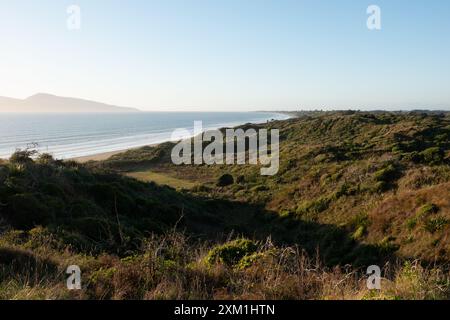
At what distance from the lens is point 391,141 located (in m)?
43.4

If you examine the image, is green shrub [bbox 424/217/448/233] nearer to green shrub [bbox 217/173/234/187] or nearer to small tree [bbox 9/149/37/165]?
small tree [bbox 9/149/37/165]

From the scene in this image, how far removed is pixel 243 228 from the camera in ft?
79.6

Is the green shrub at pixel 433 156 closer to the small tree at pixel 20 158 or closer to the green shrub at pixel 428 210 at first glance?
the green shrub at pixel 428 210

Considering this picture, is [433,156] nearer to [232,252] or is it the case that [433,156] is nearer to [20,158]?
→ [232,252]

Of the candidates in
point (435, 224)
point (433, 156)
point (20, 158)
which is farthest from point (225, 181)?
point (435, 224)

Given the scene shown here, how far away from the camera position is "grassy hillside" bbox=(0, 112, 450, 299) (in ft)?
19.5

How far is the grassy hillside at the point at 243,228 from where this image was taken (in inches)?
234

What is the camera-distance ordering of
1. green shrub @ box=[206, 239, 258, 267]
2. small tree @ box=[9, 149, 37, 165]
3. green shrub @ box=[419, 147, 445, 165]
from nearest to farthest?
green shrub @ box=[206, 239, 258, 267]
small tree @ box=[9, 149, 37, 165]
green shrub @ box=[419, 147, 445, 165]

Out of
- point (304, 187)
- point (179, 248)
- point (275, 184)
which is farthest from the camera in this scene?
point (275, 184)

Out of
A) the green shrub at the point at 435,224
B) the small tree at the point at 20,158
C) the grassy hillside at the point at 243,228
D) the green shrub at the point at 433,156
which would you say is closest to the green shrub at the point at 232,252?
the grassy hillside at the point at 243,228

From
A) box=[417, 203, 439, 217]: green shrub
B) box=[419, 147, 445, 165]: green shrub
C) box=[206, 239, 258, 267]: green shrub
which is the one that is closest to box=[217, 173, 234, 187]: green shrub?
box=[419, 147, 445, 165]: green shrub
